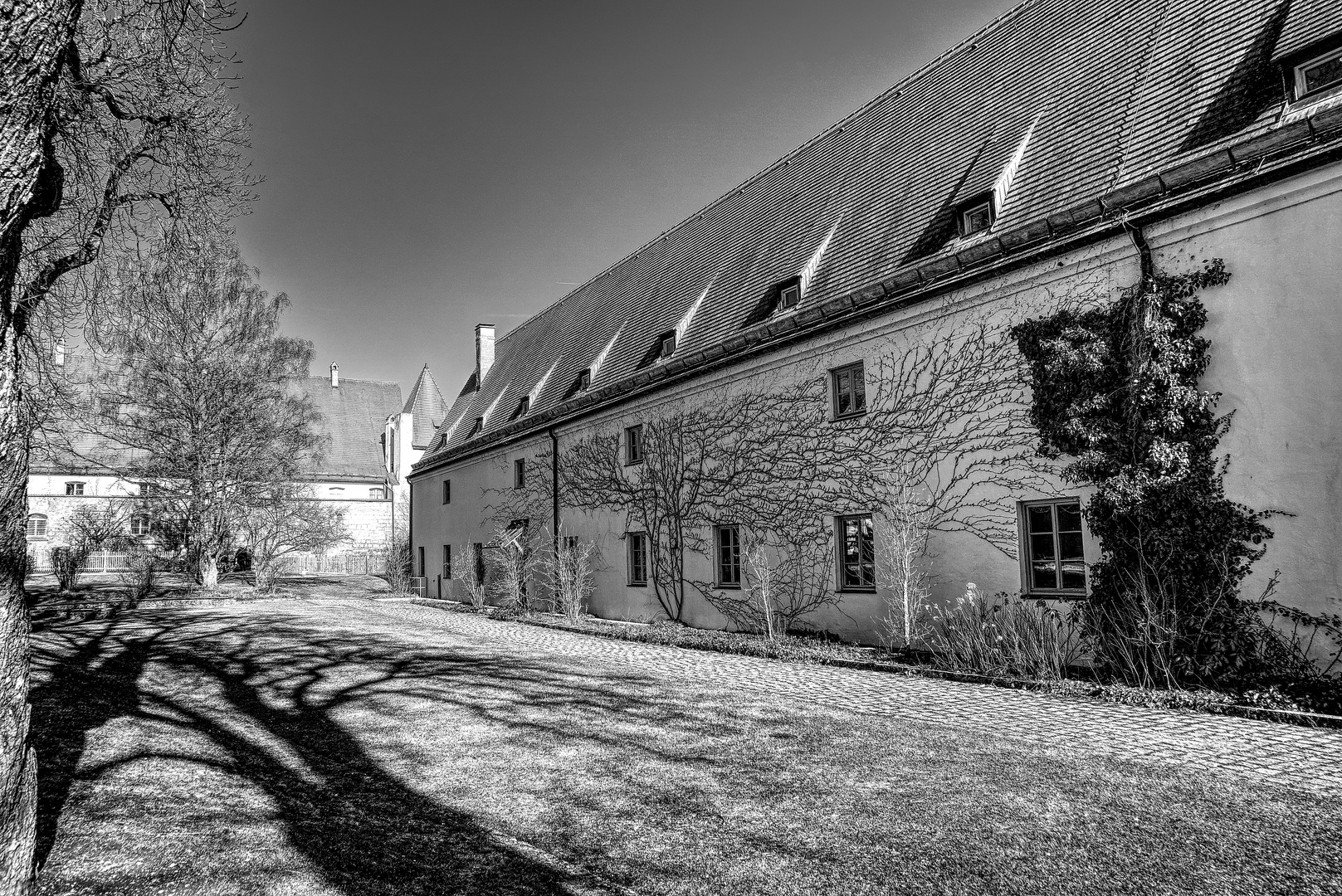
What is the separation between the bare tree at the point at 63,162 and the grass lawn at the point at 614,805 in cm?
109

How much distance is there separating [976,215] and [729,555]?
7.09 meters

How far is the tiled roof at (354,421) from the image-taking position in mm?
48000

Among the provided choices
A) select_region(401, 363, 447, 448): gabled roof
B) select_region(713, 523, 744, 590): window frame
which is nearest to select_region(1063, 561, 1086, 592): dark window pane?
select_region(713, 523, 744, 590): window frame

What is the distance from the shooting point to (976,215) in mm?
10836

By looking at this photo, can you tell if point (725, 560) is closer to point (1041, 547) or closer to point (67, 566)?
point (1041, 547)

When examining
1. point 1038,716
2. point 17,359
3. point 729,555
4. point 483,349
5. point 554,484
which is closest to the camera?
point 17,359

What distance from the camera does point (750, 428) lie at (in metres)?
14.1

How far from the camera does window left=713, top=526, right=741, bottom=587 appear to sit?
14.5m

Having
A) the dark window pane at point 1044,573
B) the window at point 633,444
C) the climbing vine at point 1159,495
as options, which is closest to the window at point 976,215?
the climbing vine at point 1159,495

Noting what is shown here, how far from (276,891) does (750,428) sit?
1127cm

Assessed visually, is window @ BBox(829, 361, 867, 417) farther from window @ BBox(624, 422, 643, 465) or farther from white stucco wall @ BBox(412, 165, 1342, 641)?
window @ BBox(624, 422, 643, 465)

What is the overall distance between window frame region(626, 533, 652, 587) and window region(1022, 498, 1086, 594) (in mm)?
8673

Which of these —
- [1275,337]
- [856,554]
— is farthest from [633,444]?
[1275,337]

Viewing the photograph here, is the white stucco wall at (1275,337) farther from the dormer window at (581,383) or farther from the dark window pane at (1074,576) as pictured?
the dormer window at (581,383)
